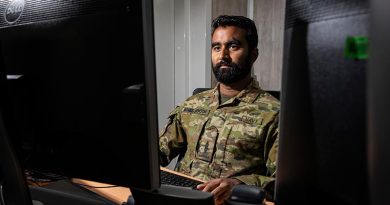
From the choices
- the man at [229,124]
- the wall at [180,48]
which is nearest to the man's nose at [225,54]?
the man at [229,124]

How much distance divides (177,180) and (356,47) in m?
0.87

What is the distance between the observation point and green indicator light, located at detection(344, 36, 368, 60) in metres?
0.36

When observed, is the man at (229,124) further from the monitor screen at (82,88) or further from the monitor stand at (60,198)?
the monitor screen at (82,88)

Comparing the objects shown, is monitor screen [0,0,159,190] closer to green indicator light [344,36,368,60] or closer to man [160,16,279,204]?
green indicator light [344,36,368,60]

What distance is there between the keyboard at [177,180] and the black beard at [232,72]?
1.97 ft

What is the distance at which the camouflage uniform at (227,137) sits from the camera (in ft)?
4.57

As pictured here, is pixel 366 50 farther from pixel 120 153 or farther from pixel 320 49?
pixel 120 153

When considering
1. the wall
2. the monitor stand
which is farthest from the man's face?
the wall

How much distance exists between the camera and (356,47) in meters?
0.37

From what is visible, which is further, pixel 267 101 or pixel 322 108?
pixel 267 101

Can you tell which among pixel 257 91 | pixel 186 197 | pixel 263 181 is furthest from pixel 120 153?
pixel 257 91

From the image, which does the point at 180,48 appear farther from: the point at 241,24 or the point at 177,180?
the point at 177,180

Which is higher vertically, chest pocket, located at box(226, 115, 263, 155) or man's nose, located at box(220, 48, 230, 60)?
man's nose, located at box(220, 48, 230, 60)

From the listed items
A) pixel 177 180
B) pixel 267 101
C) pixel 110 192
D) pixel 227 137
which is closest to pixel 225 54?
pixel 267 101
